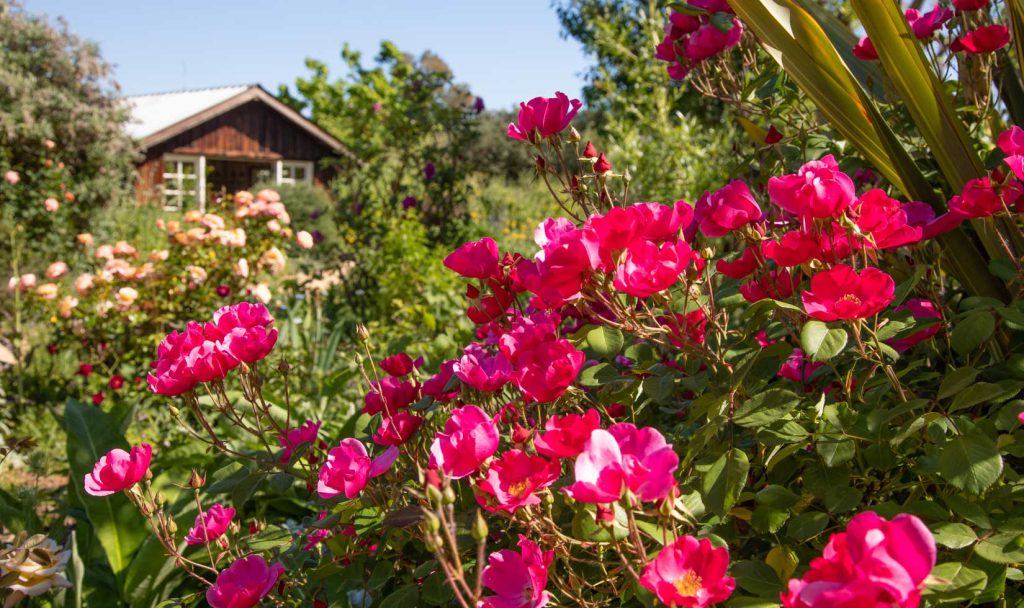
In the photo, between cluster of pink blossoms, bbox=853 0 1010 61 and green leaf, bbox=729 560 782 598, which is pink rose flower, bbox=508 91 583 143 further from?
green leaf, bbox=729 560 782 598

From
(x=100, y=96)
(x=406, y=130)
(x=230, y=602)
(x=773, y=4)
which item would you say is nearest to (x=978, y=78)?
(x=773, y=4)

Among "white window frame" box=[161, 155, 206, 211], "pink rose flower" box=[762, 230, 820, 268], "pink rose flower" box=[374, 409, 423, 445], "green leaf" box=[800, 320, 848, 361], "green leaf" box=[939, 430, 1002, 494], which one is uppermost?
"white window frame" box=[161, 155, 206, 211]

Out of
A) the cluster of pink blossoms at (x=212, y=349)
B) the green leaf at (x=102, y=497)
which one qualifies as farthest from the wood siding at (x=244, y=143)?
the cluster of pink blossoms at (x=212, y=349)

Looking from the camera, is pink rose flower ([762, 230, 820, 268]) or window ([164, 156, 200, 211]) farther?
window ([164, 156, 200, 211])

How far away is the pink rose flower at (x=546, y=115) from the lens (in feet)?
3.76

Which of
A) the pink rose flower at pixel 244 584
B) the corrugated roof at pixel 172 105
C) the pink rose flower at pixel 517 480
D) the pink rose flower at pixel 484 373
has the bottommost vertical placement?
the pink rose flower at pixel 244 584

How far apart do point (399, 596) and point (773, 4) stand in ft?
3.18

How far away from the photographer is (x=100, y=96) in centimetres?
1121

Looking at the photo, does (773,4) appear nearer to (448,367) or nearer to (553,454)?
(448,367)

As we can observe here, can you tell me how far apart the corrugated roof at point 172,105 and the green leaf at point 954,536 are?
57.9 ft

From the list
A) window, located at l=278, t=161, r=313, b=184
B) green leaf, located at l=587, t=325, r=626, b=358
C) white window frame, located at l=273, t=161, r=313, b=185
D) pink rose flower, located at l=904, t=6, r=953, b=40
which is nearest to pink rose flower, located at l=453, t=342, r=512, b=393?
green leaf, located at l=587, t=325, r=626, b=358

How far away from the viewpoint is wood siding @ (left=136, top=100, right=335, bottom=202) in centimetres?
1806

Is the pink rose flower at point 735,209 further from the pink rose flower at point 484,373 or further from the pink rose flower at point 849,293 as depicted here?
the pink rose flower at point 484,373

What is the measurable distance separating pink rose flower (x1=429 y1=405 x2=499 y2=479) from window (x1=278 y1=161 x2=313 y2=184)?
19.6 metres
